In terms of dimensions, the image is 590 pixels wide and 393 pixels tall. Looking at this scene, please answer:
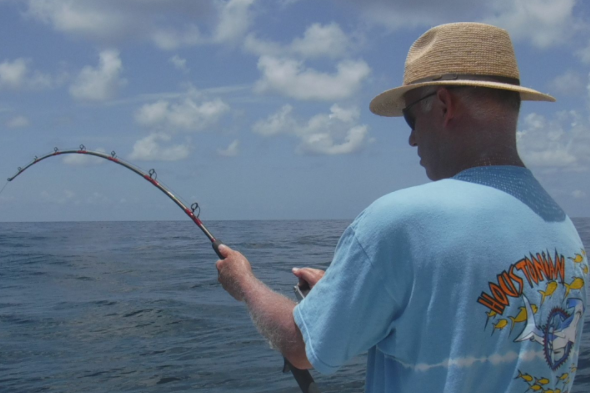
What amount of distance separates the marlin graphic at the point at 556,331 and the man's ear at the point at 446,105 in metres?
0.51

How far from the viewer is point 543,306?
138 cm

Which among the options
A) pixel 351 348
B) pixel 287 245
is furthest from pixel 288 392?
pixel 287 245

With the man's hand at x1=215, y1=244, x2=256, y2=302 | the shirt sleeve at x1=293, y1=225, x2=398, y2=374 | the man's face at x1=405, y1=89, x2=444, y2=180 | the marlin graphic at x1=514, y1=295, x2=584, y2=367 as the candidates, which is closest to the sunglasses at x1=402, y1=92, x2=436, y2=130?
the man's face at x1=405, y1=89, x2=444, y2=180

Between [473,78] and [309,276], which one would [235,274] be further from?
[473,78]

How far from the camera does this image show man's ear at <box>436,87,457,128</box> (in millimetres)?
1522

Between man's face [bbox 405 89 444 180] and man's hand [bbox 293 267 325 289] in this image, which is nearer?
man's face [bbox 405 89 444 180]

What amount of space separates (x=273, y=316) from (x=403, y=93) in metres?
0.79

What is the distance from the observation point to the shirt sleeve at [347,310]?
53.3 inches

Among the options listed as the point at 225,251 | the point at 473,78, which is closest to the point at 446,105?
the point at 473,78

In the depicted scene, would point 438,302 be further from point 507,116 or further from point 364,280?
point 507,116

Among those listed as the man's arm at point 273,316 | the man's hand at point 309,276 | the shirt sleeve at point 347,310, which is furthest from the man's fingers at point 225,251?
the shirt sleeve at point 347,310

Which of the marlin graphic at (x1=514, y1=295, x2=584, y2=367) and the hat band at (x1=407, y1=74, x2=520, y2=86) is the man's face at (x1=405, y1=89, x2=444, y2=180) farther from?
the marlin graphic at (x1=514, y1=295, x2=584, y2=367)

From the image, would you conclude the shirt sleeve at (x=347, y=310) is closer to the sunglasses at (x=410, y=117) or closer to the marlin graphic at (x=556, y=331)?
the marlin graphic at (x=556, y=331)

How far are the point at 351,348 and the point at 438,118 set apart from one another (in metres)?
0.67
